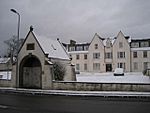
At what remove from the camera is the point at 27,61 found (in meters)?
32.6

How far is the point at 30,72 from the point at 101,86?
11.5 m

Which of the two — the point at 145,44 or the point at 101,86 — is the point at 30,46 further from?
the point at 145,44

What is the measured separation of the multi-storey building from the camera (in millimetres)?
64750

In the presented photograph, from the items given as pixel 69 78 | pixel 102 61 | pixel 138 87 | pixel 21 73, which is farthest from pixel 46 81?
pixel 102 61

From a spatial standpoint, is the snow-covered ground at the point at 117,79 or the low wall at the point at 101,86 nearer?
the low wall at the point at 101,86

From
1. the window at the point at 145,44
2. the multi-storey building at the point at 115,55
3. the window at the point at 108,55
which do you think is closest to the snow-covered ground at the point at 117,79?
the multi-storey building at the point at 115,55

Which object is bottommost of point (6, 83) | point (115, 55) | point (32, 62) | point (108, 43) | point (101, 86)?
point (6, 83)

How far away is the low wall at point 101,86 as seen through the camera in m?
24.2

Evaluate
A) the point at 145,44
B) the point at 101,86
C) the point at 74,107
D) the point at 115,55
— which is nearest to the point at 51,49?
the point at 101,86

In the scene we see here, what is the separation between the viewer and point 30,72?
32.0m

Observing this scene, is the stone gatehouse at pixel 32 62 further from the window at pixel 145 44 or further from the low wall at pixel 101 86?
the window at pixel 145 44

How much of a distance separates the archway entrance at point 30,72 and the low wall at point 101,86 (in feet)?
14.1

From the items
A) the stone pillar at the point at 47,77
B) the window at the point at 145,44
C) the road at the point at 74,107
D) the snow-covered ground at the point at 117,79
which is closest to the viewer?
the road at the point at 74,107

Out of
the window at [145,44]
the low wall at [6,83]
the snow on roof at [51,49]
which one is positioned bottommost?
the low wall at [6,83]
